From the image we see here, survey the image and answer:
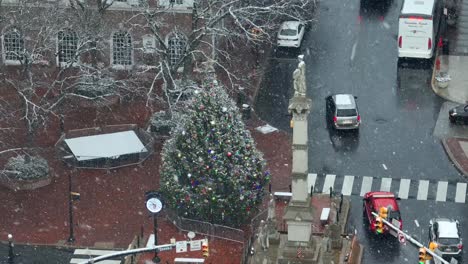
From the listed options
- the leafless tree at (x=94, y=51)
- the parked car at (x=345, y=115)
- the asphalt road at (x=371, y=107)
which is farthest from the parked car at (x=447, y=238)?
the leafless tree at (x=94, y=51)

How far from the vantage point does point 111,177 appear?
70500 millimetres

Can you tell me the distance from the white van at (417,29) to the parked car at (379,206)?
61.1ft

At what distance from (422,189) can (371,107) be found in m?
10.6

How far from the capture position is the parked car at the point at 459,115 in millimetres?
75750

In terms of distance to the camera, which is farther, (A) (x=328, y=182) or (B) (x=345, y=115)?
(B) (x=345, y=115)

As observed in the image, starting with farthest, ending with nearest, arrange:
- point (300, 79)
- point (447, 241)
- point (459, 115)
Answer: point (459, 115)
point (447, 241)
point (300, 79)

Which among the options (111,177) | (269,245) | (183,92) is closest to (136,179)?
(111,177)

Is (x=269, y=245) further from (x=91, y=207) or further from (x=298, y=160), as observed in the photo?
(x=91, y=207)

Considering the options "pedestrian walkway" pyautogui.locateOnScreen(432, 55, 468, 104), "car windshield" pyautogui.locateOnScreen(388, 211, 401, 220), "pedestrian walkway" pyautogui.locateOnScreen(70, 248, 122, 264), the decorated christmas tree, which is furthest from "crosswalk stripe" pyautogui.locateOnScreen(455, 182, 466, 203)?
"pedestrian walkway" pyautogui.locateOnScreen(70, 248, 122, 264)

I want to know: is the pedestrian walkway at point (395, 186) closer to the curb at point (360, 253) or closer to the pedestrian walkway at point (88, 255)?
the curb at point (360, 253)

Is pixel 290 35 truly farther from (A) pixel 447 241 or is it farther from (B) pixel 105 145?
(A) pixel 447 241

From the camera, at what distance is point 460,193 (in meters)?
68.8

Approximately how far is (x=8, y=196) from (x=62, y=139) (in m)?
6.06

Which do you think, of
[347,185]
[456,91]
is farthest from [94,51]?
[456,91]
